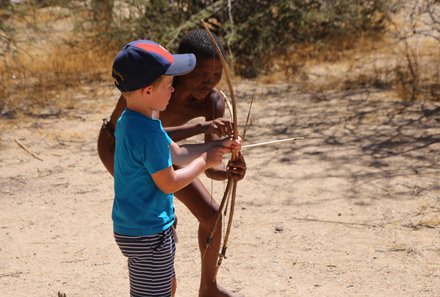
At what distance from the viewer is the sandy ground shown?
158 inches

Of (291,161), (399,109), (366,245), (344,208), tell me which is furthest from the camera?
(399,109)

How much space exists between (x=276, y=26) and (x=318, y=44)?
564mm

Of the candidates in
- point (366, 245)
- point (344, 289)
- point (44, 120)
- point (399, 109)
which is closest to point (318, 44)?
point (399, 109)

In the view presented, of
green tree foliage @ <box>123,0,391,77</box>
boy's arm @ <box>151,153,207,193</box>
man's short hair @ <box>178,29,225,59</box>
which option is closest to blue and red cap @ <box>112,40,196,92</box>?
boy's arm @ <box>151,153,207,193</box>

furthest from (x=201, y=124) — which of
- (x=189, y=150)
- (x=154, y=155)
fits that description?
(x=154, y=155)

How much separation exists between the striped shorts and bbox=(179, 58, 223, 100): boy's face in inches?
30.8

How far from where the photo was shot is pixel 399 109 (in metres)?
7.09

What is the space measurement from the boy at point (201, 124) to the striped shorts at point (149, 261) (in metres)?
0.47

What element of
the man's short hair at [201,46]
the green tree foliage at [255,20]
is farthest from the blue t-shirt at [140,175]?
the green tree foliage at [255,20]

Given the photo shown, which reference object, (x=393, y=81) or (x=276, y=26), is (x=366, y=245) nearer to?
(x=393, y=81)

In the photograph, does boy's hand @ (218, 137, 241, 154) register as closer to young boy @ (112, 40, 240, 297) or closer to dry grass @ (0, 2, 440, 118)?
young boy @ (112, 40, 240, 297)

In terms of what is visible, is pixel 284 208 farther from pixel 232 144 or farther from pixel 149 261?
pixel 149 261

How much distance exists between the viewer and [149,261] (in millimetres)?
2768

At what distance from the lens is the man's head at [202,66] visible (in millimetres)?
3292
